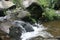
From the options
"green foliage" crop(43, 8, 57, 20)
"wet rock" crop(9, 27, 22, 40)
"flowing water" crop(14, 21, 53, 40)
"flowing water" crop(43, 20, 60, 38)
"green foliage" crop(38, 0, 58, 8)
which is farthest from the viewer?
"green foliage" crop(38, 0, 58, 8)

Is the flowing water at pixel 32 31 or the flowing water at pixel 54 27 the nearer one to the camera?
the flowing water at pixel 32 31

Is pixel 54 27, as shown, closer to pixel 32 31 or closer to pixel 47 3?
A: pixel 32 31

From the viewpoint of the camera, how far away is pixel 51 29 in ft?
30.2

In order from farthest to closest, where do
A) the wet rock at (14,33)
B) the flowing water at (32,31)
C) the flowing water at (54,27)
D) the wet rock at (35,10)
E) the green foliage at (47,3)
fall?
1. the green foliage at (47,3)
2. the wet rock at (35,10)
3. the flowing water at (54,27)
4. the flowing water at (32,31)
5. the wet rock at (14,33)

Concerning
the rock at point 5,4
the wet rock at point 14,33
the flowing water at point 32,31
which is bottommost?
the wet rock at point 14,33

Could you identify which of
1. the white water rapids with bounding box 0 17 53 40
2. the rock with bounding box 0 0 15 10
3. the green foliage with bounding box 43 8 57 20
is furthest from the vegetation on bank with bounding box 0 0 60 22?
the white water rapids with bounding box 0 17 53 40

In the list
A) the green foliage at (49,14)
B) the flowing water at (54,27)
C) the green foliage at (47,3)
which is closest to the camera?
the flowing water at (54,27)

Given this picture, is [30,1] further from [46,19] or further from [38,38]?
[38,38]

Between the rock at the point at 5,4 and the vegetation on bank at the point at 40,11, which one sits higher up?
the rock at the point at 5,4

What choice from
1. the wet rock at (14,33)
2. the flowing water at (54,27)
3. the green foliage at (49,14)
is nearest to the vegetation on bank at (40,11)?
the green foliage at (49,14)

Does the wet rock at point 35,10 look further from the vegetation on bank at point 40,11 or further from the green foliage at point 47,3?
the green foliage at point 47,3

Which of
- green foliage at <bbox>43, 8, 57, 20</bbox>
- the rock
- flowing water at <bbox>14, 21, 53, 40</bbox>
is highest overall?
the rock

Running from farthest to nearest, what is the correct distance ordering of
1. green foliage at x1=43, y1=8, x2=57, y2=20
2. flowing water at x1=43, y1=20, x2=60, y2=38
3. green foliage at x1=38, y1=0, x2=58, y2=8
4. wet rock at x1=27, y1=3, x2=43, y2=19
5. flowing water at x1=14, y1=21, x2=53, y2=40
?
green foliage at x1=38, y1=0, x2=58, y2=8, wet rock at x1=27, y1=3, x2=43, y2=19, green foliage at x1=43, y1=8, x2=57, y2=20, flowing water at x1=43, y1=20, x2=60, y2=38, flowing water at x1=14, y1=21, x2=53, y2=40

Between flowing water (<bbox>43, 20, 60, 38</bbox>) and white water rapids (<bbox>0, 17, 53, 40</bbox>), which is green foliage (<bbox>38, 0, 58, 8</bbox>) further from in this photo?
white water rapids (<bbox>0, 17, 53, 40</bbox>)
